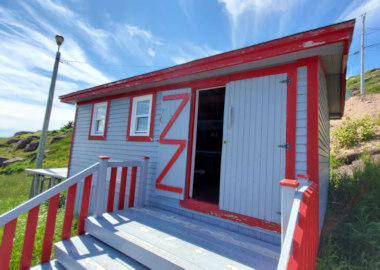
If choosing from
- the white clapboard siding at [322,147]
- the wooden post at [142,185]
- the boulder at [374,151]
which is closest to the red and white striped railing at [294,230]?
the white clapboard siding at [322,147]

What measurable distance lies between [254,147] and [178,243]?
156cm

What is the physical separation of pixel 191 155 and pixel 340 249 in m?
2.54

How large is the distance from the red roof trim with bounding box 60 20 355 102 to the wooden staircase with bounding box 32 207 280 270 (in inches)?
90.6

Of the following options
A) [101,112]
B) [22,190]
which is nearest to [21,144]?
[22,190]

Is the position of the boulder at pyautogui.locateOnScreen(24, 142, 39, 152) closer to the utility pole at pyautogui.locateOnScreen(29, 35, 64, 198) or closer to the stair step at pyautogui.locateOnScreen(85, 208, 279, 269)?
the utility pole at pyautogui.locateOnScreen(29, 35, 64, 198)

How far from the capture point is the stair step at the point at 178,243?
173cm

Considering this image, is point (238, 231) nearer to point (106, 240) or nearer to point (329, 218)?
point (106, 240)

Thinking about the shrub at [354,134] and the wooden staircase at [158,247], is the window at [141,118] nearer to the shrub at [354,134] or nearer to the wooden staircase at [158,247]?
the wooden staircase at [158,247]

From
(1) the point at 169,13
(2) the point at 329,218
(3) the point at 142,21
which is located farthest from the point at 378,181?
(3) the point at 142,21

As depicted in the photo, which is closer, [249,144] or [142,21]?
[249,144]

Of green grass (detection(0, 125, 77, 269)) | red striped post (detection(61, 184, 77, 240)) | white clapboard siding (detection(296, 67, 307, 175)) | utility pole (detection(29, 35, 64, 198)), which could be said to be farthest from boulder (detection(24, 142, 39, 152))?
white clapboard siding (detection(296, 67, 307, 175))

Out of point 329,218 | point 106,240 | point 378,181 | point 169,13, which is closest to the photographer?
point 106,240

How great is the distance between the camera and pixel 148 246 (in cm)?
194

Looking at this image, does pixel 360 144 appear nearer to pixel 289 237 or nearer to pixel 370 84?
pixel 289 237
